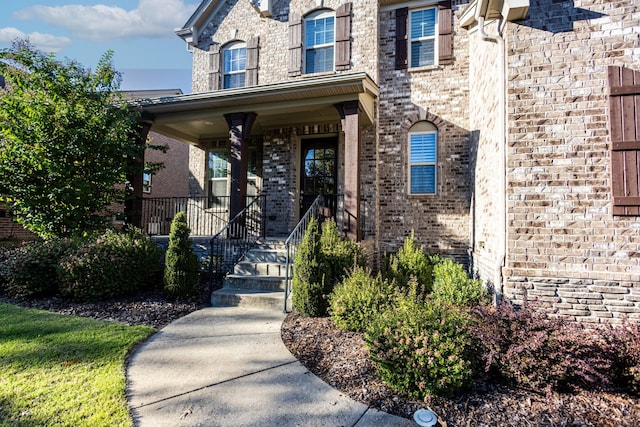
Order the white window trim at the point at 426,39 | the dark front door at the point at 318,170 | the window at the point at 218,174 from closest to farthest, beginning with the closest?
the white window trim at the point at 426,39
the dark front door at the point at 318,170
the window at the point at 218,174

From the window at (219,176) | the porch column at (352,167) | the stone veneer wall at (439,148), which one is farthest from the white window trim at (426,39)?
the window at (219,176)

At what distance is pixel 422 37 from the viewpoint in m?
8.31

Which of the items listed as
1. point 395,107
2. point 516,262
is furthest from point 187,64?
point 516,262

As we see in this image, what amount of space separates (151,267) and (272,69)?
20.2 ft

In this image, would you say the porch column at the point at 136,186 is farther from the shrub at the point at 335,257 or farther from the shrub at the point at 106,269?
the shrub at the point at 335,257

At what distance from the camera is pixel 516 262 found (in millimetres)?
4395

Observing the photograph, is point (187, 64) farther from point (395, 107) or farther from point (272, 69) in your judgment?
point (395, 107)

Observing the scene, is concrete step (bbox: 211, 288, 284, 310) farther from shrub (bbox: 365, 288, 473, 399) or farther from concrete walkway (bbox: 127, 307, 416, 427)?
shrub (bbox: 365, 288, 473, 399)

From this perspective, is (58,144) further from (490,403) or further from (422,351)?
(490,403)

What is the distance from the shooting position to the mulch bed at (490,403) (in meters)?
2.69

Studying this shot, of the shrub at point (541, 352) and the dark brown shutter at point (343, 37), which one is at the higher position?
the dark brown shutter at point (343, 37)

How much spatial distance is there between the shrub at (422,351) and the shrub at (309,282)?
1688mm

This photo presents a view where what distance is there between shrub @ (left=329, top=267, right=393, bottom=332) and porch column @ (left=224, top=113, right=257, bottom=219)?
153 inches

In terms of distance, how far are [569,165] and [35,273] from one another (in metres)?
8.48
